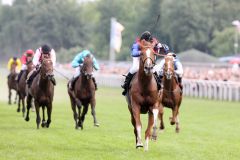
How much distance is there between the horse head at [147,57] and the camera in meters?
13.9

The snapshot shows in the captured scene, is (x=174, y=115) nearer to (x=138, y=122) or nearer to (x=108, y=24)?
(x=138, y=122)

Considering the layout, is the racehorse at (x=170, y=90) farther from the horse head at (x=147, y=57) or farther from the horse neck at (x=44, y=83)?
the horse head at (x=147, y=57)

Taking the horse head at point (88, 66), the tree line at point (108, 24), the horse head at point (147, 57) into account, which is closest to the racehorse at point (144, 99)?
the horse head at point (147, 57)

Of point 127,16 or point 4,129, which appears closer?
point 4,129

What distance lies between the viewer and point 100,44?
103812 millimetres

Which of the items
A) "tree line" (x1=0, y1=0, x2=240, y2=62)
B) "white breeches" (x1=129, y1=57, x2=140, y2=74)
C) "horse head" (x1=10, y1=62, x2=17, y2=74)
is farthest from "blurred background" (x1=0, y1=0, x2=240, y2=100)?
"white breeches" (x1=129, y1=57, x2=140, y2=74)

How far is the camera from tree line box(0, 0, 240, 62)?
83250mm

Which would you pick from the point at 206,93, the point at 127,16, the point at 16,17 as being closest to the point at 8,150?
the point at 206,93

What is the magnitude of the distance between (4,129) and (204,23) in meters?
66.1

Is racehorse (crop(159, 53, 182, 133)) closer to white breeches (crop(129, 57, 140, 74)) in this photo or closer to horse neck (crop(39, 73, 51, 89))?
horse neck (crop(39, 73, 51, 89))

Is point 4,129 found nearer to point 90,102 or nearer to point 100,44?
point 90,102

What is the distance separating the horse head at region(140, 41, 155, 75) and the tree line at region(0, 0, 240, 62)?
44687mm

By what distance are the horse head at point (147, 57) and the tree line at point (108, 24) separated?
4469 centimetres

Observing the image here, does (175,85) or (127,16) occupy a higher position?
(127,16)
